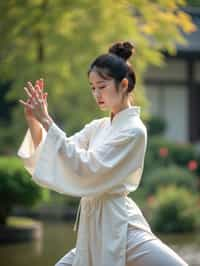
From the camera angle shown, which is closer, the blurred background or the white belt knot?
the white belt knot

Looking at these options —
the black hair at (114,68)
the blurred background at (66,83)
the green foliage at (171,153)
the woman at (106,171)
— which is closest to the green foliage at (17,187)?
the blurred background at (66,83)

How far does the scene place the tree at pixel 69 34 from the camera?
1189 centimetres

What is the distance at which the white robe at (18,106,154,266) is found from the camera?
4.29m

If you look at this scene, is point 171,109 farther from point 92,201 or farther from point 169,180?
point 92,201

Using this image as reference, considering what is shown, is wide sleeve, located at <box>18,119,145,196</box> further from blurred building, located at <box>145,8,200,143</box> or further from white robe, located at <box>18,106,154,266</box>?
blurred building, located at <box>145,8,200,143</box>

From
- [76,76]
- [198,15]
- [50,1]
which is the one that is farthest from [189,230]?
[198,15]

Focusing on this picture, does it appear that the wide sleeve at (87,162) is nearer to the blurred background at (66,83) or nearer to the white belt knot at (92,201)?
the white belt knot at (92,201)

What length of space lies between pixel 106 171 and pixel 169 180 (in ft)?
36.9

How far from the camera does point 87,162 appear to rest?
4.33 m

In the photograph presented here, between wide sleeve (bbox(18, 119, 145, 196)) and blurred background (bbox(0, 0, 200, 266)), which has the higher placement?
wide sleeve (bbox(18, 119, 145, 196))

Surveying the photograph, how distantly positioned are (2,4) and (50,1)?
63 cm

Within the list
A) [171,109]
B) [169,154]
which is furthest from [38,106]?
[171,109]

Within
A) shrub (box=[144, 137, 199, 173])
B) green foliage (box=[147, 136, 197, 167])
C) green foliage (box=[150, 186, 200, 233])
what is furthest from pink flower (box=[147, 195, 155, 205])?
green foliage (box=[147, 136, 197, 167])

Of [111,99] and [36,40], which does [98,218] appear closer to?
[111,99]
